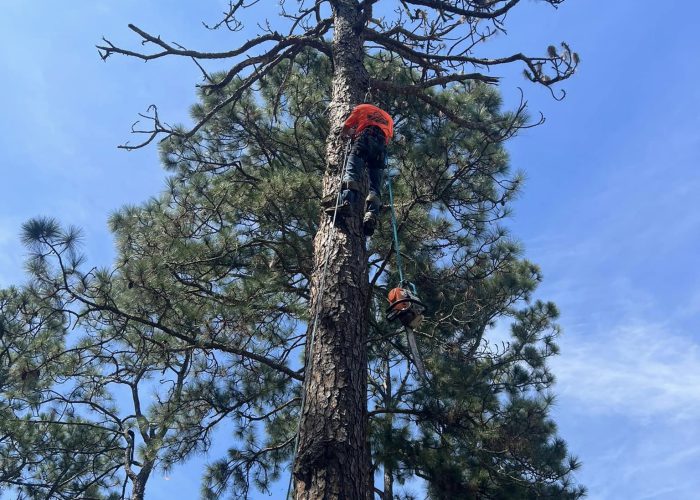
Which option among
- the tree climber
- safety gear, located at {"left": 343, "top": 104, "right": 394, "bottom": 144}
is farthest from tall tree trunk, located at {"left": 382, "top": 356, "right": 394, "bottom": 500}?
safety gear, located at {"left": 343, "top": 104, "right": 394, "bottom": 144}

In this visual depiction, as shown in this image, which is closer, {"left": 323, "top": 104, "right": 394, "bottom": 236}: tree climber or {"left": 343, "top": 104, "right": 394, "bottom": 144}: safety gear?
{"left": 323, "top": 104, "right": 394, "bottom": 236}: tree climber

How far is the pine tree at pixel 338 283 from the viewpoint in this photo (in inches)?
210

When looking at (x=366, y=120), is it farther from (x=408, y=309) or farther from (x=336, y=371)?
(x=336, y=371)

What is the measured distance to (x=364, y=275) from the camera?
4648 mm

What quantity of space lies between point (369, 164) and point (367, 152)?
0.39 ft

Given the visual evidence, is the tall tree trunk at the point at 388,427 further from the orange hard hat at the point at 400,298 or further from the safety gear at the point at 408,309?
the orange hard hat at the point at 400,298

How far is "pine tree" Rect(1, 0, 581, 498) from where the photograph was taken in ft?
17.5

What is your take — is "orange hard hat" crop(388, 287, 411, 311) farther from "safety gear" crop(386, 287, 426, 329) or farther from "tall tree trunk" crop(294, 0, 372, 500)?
"tall tree trunk" crop(294, 0, 372, 500)

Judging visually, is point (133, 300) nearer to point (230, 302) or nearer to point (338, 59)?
point (230, 302)

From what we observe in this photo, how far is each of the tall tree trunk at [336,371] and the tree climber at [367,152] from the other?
5.4 inches

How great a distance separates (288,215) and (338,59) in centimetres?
171

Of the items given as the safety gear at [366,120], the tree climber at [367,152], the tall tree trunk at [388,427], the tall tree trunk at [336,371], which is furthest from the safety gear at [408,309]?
the safety gear at [366,120]

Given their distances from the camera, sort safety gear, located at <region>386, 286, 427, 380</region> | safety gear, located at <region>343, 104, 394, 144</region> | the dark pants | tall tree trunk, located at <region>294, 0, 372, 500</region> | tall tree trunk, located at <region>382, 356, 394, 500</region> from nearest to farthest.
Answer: tall tree trunk, located at <region>294, 0, 372, 500</region>, safety gear, located at <region>386, 286, 427, 380</region>, the dark pants, safety gear, located at <region>343, 104, 394, 144</region>, tall tree trunk, located at <region>382, 356, 394, 500</region>

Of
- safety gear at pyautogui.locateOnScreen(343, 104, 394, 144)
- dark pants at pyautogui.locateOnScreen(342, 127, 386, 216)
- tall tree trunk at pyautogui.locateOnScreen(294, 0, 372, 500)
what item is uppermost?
safety gear at pyautogui.locateOnScreen(343, 104, 394, 144)
